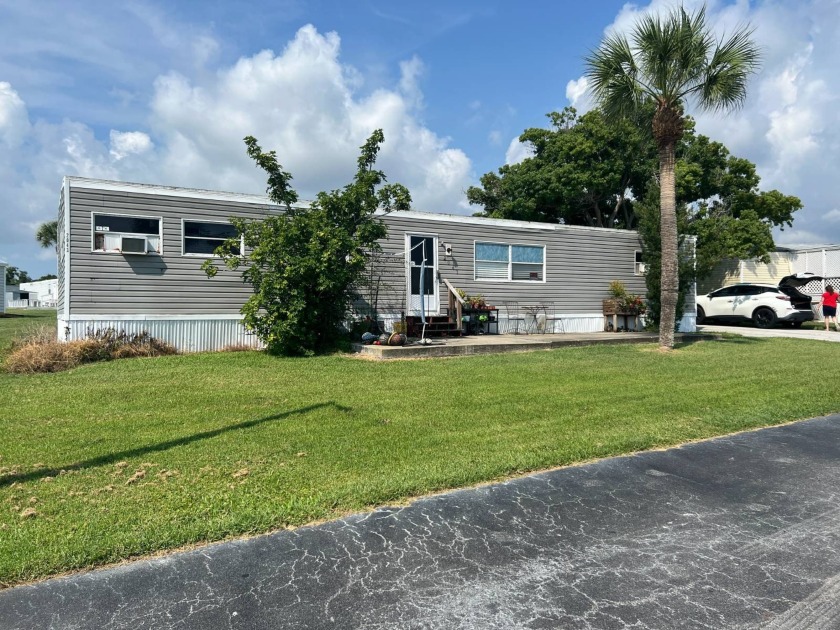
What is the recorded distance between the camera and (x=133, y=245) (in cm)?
1156

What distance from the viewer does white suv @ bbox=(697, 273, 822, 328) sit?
20047 millimetres

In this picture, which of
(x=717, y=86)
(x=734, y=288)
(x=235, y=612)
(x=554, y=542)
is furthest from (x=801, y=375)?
(x=734, y=288)

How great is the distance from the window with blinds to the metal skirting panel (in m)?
6.16

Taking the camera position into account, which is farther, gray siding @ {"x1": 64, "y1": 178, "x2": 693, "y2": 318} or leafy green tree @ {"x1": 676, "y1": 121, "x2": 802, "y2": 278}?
leafy green tree @ {"x1": 676, "y1": 121, "x2": 802, "y2": 278}

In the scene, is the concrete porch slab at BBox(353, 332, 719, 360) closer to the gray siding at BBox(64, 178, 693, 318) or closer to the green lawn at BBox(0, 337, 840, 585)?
the green lawn at BBox(0, 337, 840, 585)

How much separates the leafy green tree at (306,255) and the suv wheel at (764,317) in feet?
48.8

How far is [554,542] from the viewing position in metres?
3.34

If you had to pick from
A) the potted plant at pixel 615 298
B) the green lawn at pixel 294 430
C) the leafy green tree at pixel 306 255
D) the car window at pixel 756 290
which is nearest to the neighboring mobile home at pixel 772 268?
the car window at pixel 756 290

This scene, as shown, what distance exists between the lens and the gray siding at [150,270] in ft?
36.7

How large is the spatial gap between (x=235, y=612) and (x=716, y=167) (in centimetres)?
3207

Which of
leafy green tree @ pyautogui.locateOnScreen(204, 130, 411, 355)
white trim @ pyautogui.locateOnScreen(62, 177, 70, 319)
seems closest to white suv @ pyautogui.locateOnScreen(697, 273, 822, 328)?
leafy green tree @ pyautogui.locateOnScreen(204, 130, 411, 355)

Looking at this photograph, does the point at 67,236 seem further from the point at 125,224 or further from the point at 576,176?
the point at 576,176

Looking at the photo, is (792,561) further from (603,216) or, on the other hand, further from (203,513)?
(603,216)

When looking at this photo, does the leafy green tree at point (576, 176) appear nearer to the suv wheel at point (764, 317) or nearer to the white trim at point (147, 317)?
the suv wheel at point (764, 317)
